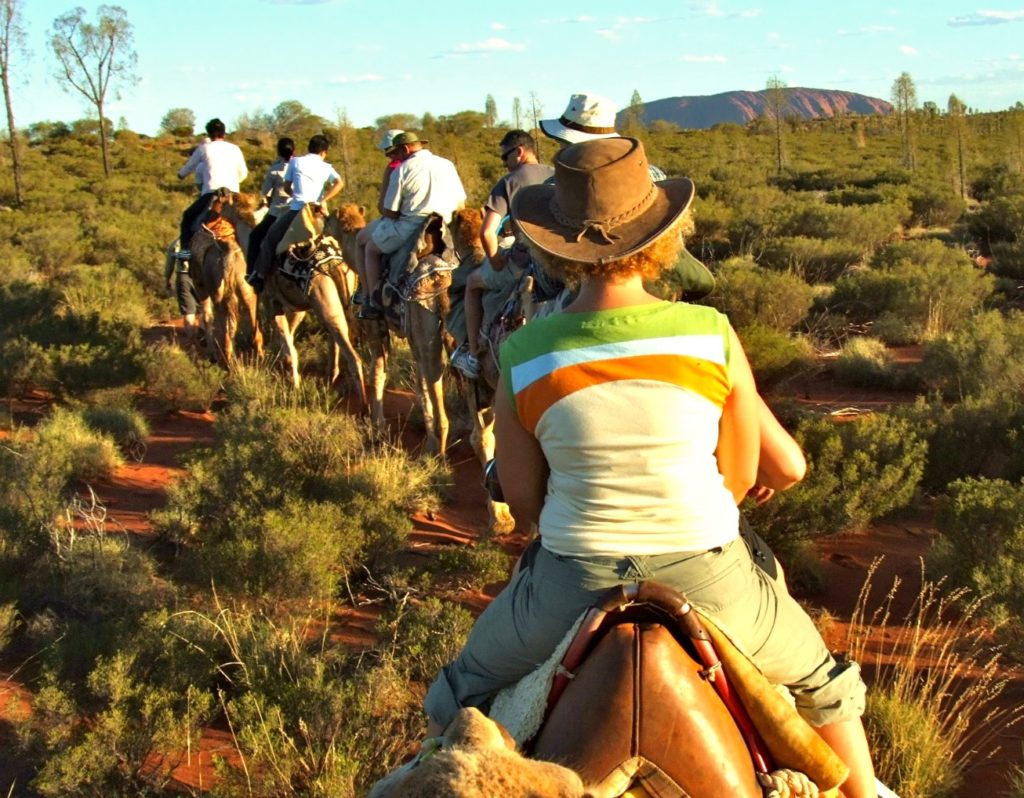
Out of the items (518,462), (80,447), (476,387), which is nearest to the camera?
(518,462)

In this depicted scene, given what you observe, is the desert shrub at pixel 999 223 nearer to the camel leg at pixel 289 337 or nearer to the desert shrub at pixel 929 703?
the camel leg at pixel 289 337

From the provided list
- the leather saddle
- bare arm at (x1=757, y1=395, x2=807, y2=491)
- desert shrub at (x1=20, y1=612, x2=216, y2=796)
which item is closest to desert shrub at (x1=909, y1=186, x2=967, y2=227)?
desert shrub at (x1=20, y1=612, x2=216, y2=796)

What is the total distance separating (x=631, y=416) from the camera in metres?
2.50

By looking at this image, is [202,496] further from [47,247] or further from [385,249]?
[47,247]

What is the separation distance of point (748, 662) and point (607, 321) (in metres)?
0.85

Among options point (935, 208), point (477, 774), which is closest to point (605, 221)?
point (477, 774)

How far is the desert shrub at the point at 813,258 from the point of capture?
55.1 feet

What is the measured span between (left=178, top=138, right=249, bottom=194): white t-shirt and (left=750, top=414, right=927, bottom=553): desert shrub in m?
8.70

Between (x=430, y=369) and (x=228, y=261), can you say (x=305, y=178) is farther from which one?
(x=430, y=369)

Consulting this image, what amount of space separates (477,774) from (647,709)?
23.3 inches

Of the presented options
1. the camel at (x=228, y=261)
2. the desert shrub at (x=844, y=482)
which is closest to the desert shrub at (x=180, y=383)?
the camel at (x=228, y=261)

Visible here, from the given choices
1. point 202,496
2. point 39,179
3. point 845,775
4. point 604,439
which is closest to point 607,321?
point 604,439

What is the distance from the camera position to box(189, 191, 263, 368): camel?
40.8 ft

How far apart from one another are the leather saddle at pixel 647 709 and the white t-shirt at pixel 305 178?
9.66 metres
